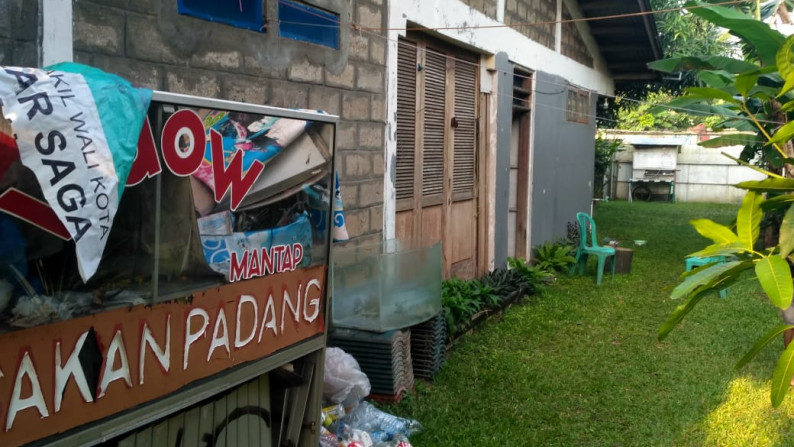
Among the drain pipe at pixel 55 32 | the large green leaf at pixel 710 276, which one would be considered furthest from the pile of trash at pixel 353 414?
the large green leaf at pixel 710 276

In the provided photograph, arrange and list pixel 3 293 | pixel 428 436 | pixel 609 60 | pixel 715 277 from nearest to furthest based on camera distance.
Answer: pixel 715 277 → pixel 3 293 → pixel 428 436 → pixel 609 60

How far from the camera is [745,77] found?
192 cm

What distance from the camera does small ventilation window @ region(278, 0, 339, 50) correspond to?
4.95 m

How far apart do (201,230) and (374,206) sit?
3.33m

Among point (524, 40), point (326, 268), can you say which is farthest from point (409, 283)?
point (524, 40)

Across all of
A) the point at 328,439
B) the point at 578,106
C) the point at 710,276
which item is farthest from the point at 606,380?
the point at 578,106

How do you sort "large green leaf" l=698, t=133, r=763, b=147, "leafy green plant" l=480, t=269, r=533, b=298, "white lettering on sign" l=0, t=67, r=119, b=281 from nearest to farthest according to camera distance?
"white lettering on sign" l=0, t=67, r=119, b=281, "large green leaf" l=698, t=133, r=763, b=147, "leafy green plant" l=480, t=269, r=533, b=298

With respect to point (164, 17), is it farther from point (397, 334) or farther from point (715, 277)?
point (715, 277)

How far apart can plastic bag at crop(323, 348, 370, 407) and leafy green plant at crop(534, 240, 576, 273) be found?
230 inches

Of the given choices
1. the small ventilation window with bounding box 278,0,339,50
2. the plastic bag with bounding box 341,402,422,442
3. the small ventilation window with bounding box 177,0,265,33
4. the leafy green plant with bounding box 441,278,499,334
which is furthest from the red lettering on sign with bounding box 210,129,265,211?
the leafy green plant with bounding box 441,278,499,334

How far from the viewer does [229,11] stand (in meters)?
4.48

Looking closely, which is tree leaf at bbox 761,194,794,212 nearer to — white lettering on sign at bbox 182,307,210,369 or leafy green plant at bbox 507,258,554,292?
white lettering on sign at bbox 182,307,210,369

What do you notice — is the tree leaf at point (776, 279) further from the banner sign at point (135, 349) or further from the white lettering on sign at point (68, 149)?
the banner sign at point (135, 349)

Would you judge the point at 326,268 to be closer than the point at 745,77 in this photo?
No
